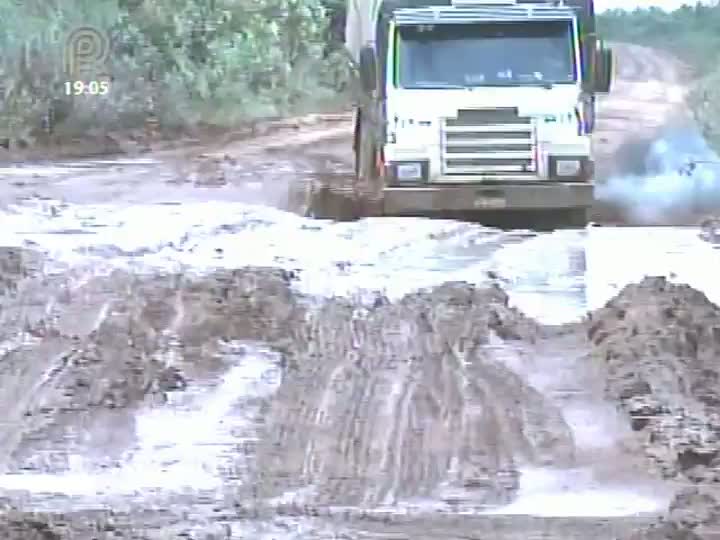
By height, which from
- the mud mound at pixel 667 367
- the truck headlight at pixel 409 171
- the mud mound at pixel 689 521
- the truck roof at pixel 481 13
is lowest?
the mud mound at pixel 689 521

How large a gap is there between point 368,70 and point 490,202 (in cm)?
180

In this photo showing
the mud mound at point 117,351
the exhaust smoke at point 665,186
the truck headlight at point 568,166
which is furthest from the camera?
the exhaust smoke at point 665,186

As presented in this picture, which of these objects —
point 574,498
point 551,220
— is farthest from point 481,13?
point 574,498

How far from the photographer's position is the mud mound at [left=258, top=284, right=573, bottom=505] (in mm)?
6992

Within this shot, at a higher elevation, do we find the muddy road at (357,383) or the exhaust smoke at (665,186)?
the exhaust smoke at (665,186)

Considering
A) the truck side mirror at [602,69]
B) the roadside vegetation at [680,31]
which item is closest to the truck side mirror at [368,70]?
the truck side mirror at [602,69]

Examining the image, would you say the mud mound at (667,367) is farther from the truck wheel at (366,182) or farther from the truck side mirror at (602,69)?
the truck wheel at (366,182)

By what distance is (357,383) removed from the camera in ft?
28.8

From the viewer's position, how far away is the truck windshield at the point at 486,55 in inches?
608

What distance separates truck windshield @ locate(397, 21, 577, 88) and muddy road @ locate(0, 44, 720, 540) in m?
1.52

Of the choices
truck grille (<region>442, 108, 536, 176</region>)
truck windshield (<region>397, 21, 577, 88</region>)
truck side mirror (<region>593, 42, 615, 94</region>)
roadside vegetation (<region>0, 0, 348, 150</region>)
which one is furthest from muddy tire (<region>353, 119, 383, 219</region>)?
roadside vegetation (<region>0, 0, 348, 150</region>)

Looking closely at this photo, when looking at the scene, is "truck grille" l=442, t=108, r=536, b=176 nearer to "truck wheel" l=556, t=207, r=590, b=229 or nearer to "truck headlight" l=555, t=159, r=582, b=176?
"truck headlight" l=555, t=159, r=582, b=176

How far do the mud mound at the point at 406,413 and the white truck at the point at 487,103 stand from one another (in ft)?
16.5

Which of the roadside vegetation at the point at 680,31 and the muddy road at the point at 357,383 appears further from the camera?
the roadside vegetation at the point at 680,31
